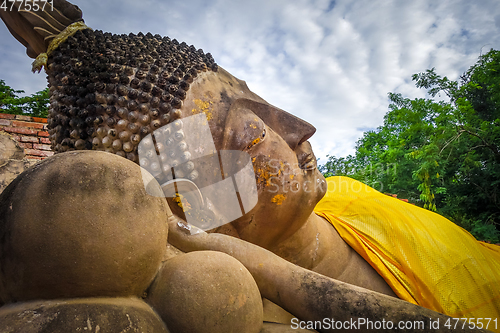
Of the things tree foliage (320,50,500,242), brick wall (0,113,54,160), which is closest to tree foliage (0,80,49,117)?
brick wall (0,113,54,160)

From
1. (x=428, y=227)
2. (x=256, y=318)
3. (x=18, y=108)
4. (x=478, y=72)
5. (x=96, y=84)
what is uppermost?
(x=478, y=72)

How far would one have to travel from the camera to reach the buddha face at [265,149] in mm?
1358

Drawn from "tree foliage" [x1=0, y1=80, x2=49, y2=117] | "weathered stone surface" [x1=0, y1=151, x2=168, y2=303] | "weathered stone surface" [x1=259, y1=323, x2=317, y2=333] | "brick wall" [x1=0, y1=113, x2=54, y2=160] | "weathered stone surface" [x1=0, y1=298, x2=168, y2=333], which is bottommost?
"weathered stone surface" [x1=259, y1=323, x2=317, y2=333]

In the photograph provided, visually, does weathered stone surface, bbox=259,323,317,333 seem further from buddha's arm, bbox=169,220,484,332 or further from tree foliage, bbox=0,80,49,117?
tree foliage, bbox=0,80,49,117

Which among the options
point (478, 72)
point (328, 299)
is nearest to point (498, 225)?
point (478, 72)

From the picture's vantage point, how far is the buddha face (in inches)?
53.5

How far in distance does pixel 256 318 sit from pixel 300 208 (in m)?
0.76

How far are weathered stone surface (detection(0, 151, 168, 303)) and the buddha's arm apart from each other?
28cm

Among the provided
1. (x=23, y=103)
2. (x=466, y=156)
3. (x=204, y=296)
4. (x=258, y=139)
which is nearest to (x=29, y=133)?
(x=23, y=103)

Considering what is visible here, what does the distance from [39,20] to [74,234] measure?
1.13 metres

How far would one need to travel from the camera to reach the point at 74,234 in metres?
0.62

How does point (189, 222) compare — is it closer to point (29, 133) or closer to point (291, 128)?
point (291, 128)

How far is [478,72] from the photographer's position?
7.05 m

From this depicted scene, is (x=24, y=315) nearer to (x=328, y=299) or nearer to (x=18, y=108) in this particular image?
(x=328, y=299)
